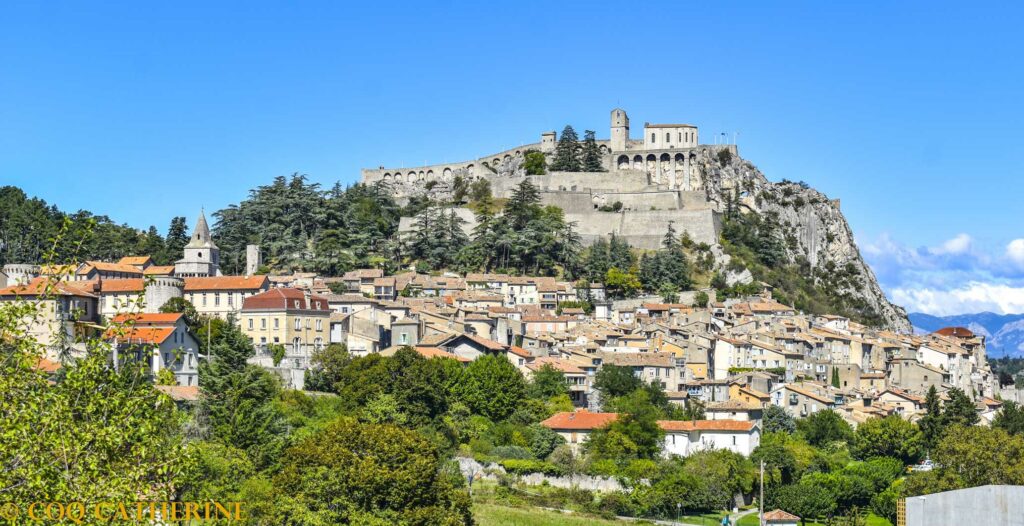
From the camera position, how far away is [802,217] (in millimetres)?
110500

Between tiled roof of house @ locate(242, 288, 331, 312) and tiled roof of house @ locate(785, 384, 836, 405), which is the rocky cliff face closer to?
tiled roof of house @ locate(785, 384, 836, 405)

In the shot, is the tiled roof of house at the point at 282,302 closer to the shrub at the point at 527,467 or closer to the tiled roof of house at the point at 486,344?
the tiled roof of house at the point at 486,344

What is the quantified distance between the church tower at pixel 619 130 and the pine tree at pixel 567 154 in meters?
3.23

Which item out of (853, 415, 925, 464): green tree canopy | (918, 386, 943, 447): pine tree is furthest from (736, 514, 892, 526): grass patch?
(918, 386, 943, 447): pine tree

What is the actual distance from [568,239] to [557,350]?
2601cm

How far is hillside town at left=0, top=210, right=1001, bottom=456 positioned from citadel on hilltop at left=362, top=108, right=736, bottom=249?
1191 cm

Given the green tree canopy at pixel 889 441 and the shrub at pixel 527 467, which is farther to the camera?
the green tree canopy at pixel 889 441

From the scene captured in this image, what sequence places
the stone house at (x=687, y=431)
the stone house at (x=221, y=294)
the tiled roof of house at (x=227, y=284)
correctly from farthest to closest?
the tiled roof of house at (x=227, y=284) < the stone house at (x=221, y=294) < the stone house at (x=687, y=431)

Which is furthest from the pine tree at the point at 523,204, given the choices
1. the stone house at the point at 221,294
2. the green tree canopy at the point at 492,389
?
the green tree canopy at the point at 492,389

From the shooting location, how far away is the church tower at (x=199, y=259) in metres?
75.4

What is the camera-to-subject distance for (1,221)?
8300cm

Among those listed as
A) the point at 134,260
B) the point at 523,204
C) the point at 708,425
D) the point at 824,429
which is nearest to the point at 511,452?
the point at 708,425

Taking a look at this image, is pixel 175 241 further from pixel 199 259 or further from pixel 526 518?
pixel 526 518

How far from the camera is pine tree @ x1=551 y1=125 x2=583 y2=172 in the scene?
10650 centimetres
